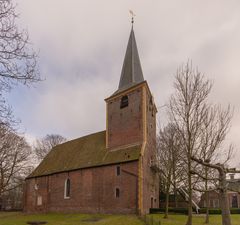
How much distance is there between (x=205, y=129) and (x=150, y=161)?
14.6 metres

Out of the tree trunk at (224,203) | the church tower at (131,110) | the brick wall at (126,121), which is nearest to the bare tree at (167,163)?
the church tower at (131,110)

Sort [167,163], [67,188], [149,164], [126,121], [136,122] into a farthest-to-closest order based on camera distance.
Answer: [67,188]
[126,121]
[136,122]
[149,164]
[167,163]

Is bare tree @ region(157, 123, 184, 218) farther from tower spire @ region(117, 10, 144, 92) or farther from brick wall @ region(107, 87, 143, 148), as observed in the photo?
tower spire @ region(117, 10, 144, 92)

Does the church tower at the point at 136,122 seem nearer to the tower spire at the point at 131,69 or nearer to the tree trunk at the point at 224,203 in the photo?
the tower spire at the point at 131,69

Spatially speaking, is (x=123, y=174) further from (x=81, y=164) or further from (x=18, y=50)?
(x=18, y=50)

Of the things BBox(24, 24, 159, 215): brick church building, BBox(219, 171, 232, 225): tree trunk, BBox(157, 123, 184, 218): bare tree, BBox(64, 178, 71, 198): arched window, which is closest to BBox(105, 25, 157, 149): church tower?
BBox(24, 24, 159, 215): brick church building

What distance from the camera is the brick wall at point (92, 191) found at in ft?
89.2

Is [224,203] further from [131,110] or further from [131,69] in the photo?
[131,69]

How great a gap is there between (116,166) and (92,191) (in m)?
4.04

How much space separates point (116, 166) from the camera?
29.0 meters

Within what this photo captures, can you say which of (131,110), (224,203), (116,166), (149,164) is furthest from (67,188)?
(224,203)

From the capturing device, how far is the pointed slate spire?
34062 mm

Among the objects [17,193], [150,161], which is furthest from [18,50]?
[17,193]

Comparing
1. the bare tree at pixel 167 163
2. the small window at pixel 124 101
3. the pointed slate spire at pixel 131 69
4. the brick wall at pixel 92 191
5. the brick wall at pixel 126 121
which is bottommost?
the brick wall at pixel 92 191
